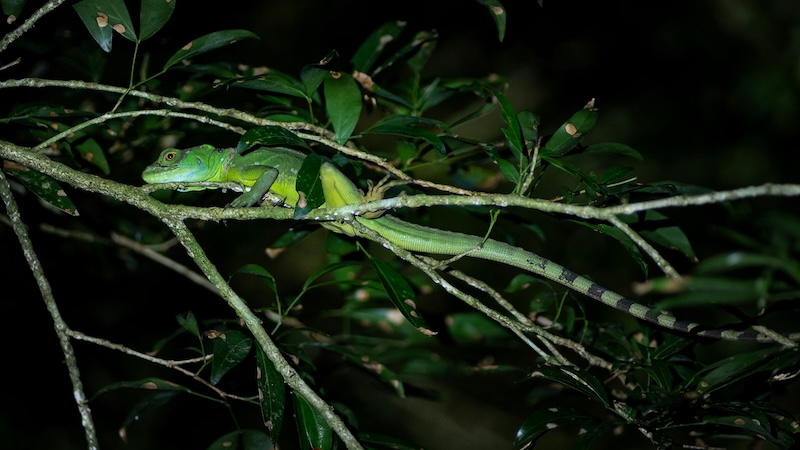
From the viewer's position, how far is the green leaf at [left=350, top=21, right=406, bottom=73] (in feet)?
13.3

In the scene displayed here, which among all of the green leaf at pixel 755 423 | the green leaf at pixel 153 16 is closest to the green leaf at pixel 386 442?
the green leaf at pixel 755 423

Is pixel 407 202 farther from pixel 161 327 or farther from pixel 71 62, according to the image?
pixel 161 327

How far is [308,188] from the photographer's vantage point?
9.57ft

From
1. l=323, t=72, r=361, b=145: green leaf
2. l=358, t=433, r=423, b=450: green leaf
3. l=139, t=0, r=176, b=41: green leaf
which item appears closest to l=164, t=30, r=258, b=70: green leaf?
l=139, t=0, r=176, b=41: green leaf

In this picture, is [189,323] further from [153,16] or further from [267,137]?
[153,16]

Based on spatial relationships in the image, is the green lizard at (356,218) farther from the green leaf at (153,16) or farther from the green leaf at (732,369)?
the green leaf at (153,16)

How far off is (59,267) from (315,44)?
257 inches

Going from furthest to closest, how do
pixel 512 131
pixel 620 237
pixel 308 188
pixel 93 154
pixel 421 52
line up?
pixel 421 52, pixel 93 154, pixel 620 237, pixel 512 131, pixel 308 188

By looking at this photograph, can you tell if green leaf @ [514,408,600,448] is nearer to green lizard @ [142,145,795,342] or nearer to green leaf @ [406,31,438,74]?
green lizard @ [142,145,795,342]

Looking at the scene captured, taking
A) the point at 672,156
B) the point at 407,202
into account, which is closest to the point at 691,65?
the point at 672,156

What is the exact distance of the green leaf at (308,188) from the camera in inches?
115

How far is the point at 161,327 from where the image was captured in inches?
361

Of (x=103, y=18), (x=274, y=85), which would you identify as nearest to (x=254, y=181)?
(x=274, y=85)

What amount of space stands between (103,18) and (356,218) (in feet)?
5.99
